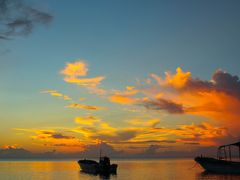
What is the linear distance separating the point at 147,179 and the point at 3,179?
43.3 meters

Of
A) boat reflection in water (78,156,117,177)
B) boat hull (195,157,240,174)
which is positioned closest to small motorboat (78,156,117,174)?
boat reflection in water (78,156,117,177)

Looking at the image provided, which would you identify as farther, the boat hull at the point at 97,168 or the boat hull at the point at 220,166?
the boat hull at the point at 97,168

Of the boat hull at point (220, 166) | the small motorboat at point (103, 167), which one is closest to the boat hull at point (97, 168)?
the small motorboat at point (103, 167)

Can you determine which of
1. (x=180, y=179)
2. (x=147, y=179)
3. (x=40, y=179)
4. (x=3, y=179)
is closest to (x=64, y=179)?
(x=40, y=179)

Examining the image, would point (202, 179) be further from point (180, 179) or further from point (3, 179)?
point (3, 179)

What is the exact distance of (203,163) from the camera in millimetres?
121875

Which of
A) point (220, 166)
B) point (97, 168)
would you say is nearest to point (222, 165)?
point (220, 166)

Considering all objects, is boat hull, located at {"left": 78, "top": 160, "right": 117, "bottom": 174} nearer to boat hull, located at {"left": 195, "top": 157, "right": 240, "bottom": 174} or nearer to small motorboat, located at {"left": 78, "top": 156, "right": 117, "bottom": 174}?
small motorboat, located at {"left": 78, "top": 156, "right": 117, "bottom": 174}

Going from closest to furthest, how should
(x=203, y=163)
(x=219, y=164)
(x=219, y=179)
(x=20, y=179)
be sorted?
1. (x=219, y=179)
2. (x=20, y=179)
3. (x=219, y=164)
4. (x=203, y=163)

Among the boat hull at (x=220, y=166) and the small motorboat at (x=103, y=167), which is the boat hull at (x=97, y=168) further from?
the boat hull at (x=220, y=166)

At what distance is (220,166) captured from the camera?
110375mm

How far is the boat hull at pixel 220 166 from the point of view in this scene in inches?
4134

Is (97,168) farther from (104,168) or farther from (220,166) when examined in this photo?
(220,166)

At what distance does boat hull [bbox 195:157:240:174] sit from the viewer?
10500cm
